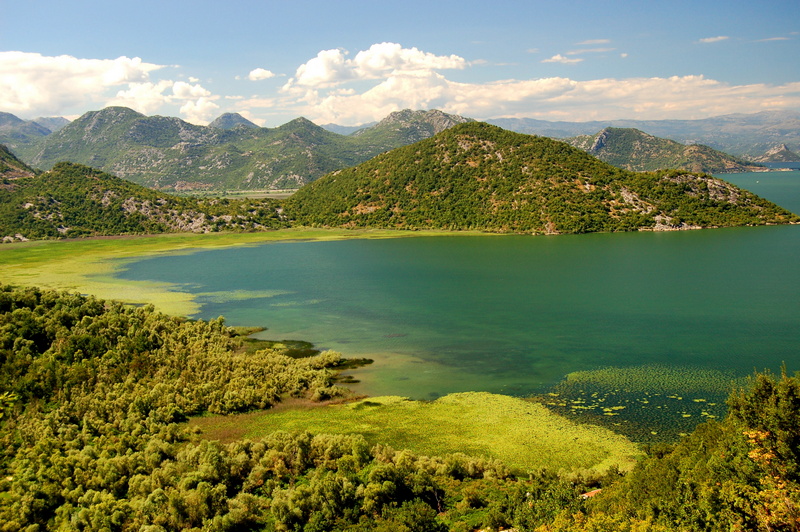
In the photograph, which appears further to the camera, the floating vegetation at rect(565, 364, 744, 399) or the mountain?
the mountain

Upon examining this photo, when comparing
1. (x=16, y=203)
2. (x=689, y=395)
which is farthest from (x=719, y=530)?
(x=16, y=203)

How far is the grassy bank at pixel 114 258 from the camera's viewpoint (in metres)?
72.6

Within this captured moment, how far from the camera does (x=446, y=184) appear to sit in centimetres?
15338

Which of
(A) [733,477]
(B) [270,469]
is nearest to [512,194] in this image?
(B) [270,469]

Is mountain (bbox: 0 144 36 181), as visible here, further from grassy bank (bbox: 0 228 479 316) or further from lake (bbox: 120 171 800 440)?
lake (bbox: 120 171 800 440)

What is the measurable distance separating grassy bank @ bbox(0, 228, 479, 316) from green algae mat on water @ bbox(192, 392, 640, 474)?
31.5 metres

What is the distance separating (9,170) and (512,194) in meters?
163

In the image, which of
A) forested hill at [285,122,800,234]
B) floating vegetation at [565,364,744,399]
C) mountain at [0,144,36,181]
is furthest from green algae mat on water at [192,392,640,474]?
mountain at [0,144,36,181]

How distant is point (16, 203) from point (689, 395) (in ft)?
569

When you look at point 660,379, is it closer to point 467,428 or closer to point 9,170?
point 467,428

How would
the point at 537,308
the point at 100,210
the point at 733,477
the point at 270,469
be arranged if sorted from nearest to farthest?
the point at 733,477, the point at 270,469, the point at 537,308, the point at 100,210

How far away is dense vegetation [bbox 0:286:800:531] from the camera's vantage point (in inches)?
749

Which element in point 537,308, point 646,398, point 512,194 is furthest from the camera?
point 512,194

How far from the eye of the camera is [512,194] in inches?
5458
